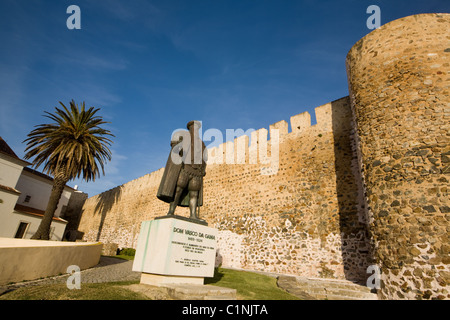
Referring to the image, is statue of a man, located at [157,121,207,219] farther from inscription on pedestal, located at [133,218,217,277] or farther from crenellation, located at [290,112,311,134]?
crenellation, located at [290,112,311,134]

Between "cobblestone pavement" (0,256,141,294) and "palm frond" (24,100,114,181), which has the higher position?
"palm frond" (24,100,114,181)

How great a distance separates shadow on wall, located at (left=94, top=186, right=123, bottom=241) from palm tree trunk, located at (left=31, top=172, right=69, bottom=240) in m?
9.14

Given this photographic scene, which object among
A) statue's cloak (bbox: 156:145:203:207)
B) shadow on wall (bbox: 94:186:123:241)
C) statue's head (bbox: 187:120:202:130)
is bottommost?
statue's cloak (bbox: 156:145:203:207)

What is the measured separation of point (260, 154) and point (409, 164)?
6.72 meters

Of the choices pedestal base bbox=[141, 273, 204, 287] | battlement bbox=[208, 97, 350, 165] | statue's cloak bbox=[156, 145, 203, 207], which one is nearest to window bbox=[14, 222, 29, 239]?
battlement bbox=[208, 97, 350, 165]

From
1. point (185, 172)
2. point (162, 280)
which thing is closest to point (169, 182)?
point (185, 172)

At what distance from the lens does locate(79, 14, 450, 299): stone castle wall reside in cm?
531

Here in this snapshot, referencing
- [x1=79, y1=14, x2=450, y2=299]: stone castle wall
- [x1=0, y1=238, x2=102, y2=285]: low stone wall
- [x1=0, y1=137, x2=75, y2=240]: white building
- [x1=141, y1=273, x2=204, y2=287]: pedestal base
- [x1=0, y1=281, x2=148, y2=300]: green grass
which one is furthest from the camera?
[x1=0, y1=137, x2=75, y2=240]: white building

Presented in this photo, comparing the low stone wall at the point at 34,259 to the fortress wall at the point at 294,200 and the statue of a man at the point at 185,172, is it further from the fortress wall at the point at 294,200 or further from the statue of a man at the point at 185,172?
the fortress wall at the point at 294,200

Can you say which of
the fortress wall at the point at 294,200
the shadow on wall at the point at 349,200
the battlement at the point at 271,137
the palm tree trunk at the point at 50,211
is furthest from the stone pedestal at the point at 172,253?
the palm tree trunk at the point at 50,211

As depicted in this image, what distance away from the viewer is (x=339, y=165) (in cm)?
914

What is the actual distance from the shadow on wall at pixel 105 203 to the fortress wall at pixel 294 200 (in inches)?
527

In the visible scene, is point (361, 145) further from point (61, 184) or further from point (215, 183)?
point (61, 184)

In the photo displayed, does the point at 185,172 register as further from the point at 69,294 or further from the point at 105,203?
the point at 105,203
